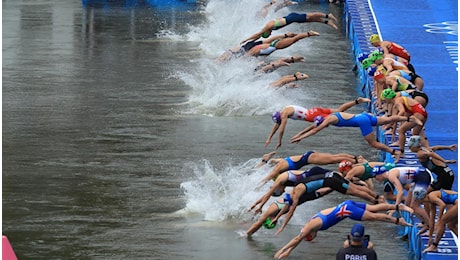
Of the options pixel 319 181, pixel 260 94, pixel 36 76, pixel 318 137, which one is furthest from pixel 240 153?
pixel 36 76

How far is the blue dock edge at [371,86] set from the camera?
14547 mm

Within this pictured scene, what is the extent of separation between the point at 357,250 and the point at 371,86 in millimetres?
11172

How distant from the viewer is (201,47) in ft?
104

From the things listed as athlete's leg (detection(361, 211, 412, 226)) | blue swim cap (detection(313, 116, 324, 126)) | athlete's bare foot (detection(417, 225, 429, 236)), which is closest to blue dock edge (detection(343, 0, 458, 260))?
athlete's bare foot (detection(417, 225, 429, 236))

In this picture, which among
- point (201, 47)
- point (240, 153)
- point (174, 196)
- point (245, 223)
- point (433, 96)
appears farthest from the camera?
point (201, 47)

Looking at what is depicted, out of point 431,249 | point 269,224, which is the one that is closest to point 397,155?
point 269,224

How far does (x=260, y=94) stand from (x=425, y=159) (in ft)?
30.3

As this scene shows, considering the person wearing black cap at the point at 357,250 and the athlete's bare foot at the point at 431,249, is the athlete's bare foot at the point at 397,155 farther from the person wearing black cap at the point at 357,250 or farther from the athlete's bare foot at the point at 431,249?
the person wearing black cap at the point at 357,250

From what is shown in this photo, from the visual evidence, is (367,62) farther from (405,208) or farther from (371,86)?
(405,208)

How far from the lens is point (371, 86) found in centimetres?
2369

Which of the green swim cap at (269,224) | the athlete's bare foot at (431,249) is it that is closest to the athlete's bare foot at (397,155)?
the green swim cap at (269,224)

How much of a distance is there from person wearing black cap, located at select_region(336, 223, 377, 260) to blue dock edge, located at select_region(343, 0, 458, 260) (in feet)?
5.23

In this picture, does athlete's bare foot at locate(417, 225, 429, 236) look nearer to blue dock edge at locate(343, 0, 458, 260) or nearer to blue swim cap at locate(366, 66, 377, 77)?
blue dock edge at locate(343, 0, 458, 260)

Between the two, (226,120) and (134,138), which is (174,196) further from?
(226,120)
